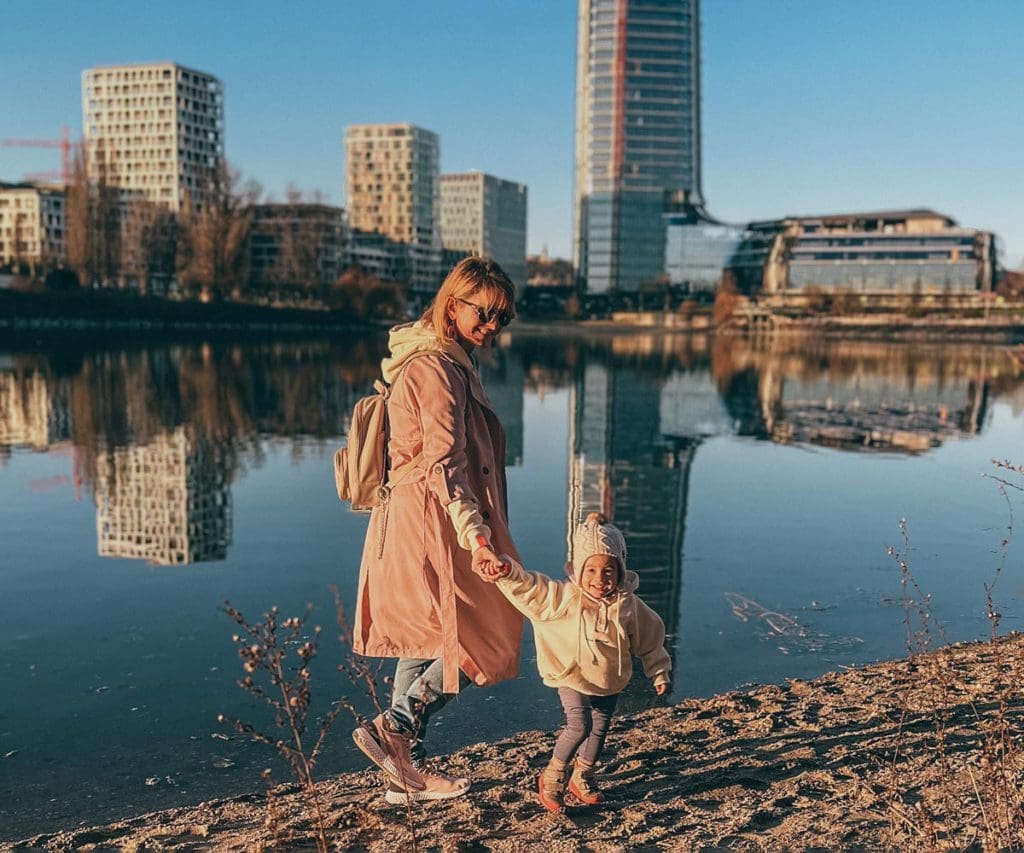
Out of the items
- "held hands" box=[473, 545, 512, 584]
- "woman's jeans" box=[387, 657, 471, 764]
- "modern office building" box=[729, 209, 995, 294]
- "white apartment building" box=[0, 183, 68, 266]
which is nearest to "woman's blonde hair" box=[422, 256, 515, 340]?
"held hands" box=[473, 545, 512, 584]

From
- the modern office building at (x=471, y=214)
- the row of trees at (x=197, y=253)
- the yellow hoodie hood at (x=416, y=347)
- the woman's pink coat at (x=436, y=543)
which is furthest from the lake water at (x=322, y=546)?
the modern office building at (x=471, y=214)

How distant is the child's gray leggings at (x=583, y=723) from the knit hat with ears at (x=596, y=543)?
19.7 inches

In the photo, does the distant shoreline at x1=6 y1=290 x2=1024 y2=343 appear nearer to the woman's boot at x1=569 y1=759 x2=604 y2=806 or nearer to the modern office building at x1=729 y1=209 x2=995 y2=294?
the modern office building at x1=729 y1=209 x2=995 y2=294

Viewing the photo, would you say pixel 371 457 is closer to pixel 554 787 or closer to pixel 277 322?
pixel 554 787

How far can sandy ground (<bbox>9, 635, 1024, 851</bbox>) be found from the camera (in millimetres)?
3355

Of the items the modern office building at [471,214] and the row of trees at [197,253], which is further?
the modern office building at [471,214]

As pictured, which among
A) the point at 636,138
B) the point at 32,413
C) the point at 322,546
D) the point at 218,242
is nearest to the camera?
the point at 322,546

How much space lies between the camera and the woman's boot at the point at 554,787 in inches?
142

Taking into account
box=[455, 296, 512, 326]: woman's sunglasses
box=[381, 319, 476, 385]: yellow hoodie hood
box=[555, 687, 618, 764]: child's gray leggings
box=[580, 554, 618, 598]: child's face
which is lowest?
box=[555, 687, 618, 764]: child's gray leggings

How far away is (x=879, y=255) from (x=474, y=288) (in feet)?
392

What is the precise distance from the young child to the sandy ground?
34cm

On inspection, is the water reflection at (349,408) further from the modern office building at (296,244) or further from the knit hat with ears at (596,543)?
the modern office building at (296,244)

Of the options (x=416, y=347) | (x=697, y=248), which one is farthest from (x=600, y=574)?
(x=697, y=248)

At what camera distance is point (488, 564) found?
3.24m
